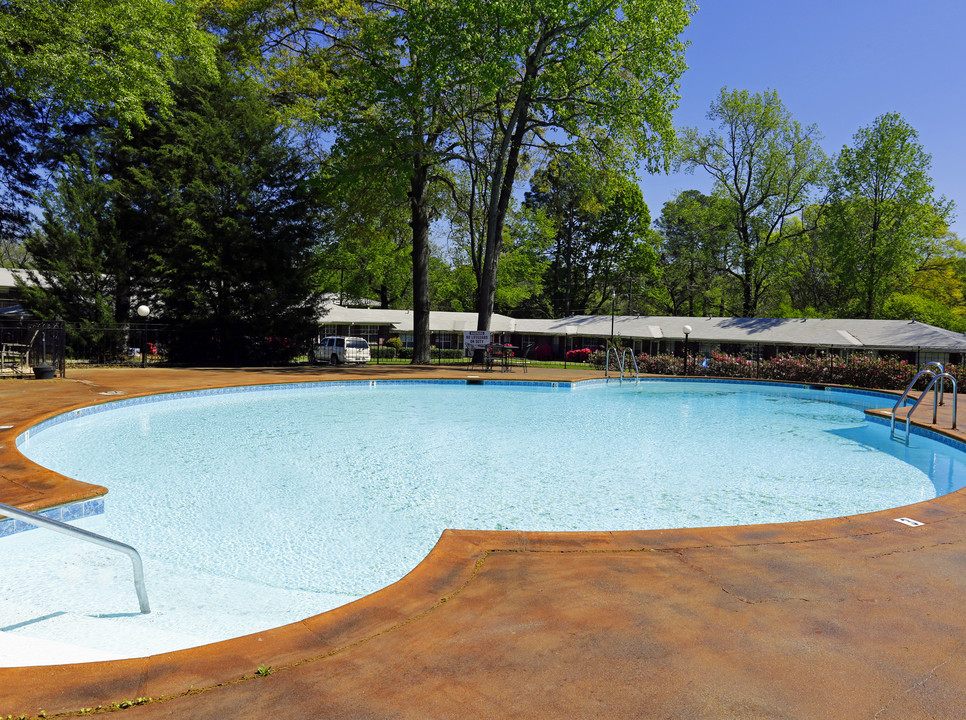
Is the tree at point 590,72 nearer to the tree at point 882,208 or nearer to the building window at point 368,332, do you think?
the tree at point 882,208

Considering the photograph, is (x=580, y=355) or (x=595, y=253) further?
(x=595, y=253)

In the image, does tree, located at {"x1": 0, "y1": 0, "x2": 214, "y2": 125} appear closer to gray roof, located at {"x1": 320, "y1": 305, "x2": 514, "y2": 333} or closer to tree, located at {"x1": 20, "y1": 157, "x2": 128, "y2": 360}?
tree, located at {"x1": 20, "y1": 157, "x2": 128, "y2": 360}

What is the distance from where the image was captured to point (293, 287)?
22562mm

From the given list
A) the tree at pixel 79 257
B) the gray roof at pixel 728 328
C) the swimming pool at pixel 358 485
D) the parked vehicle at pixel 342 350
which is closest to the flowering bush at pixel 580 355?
the gray roof at pixel 728 328

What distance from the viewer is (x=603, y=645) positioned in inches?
104

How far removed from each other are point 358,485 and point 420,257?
761 inches

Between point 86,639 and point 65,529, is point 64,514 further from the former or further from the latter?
point 65,529

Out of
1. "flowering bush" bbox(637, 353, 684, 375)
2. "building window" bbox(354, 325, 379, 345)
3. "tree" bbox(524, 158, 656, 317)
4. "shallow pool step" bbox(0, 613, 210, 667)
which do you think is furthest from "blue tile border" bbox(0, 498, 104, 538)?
"tree" bbox(524, 158, 656, 317)

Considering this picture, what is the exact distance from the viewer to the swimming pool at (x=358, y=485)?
4.06 metres

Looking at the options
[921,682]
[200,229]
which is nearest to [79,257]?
[200,229]

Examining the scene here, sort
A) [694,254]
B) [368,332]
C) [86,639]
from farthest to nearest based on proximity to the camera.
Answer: [368,332] < [694,254] < [86,639]

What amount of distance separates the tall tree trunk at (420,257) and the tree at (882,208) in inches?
1012

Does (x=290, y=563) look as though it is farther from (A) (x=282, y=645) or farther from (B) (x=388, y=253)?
(B) (x=388, y=253)

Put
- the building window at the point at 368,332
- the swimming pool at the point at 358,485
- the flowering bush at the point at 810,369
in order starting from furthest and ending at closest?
the building window at the point at 368,332, the flowering bush at the point at 810,369, the swimming pool at the point at 358,485
